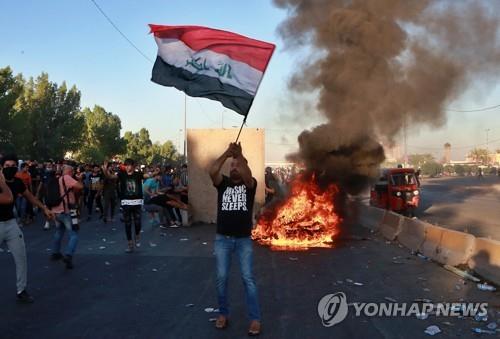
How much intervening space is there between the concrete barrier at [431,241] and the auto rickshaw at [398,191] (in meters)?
8.02

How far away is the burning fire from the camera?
10.7 meters

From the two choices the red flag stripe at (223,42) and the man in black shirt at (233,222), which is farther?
the red flag stripe at (223,42)

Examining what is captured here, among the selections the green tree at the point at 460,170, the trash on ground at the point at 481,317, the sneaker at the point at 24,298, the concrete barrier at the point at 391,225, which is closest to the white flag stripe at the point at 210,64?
the sneaker at the point at 24,298

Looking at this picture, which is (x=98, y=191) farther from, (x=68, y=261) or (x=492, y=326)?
(x=492, y=326)

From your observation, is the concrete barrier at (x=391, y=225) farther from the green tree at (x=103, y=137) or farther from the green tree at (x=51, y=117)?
the green tree at (x=103, y=137)

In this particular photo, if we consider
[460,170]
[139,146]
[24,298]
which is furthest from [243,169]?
[460,170]

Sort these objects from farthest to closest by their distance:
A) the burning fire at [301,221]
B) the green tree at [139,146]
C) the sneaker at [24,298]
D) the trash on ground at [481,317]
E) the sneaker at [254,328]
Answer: the green tree at [139,146] → the burning fire at [301,221] → the sneaker at [24,298] → the trash on ground at [481,317] → the sneaker at [254,328]

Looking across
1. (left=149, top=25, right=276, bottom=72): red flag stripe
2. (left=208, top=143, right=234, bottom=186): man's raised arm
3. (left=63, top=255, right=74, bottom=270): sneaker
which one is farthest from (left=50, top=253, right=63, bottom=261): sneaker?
(left=208, top=143, right=234, bottom=186): man's raised arm

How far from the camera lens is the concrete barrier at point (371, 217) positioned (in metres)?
12.7

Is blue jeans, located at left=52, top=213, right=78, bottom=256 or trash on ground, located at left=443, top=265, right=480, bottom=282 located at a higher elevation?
blue jeans, located at left=52, top=213, right=78, bottom=256

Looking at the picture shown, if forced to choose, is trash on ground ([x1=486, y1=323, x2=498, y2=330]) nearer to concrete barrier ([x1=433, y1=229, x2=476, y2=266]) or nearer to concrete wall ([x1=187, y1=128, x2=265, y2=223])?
concrete barrier ([x1=433, y1=229, x2=476, y2=266])

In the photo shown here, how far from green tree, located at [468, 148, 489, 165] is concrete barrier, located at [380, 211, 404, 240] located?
367 ft

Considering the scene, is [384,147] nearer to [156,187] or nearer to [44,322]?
[156,187]

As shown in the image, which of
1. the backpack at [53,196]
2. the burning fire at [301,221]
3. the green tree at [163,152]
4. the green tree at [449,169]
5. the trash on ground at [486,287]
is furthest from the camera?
the green tree at [449,169]
